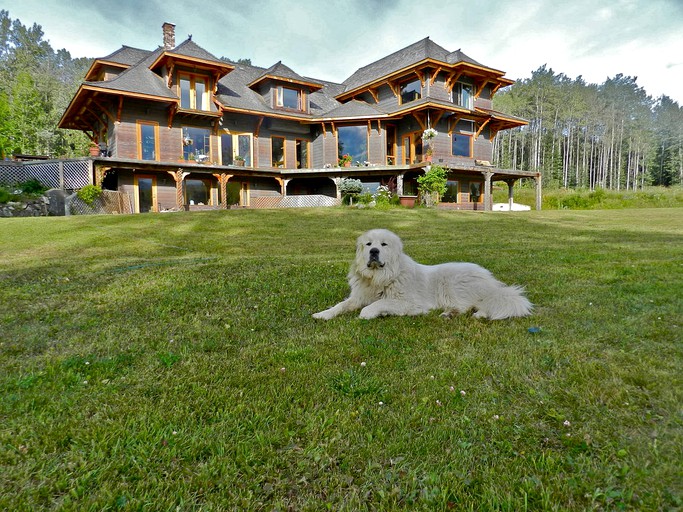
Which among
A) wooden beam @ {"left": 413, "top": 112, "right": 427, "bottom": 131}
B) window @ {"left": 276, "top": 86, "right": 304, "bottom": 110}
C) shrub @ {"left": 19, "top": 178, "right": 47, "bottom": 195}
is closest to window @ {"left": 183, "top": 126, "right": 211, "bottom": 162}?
A: window @ {"left": 276, "top": 86, "right": 304, "bottom": 110}

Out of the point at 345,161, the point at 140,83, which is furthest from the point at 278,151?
the point at 140,83

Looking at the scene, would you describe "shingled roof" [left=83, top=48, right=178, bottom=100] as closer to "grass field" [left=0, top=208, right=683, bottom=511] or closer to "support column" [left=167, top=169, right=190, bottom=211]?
"support column" [left=167, top=169, right=190, bottom=211]

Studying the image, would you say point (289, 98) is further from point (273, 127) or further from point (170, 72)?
point (170, 72)

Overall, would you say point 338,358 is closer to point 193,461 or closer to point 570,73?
point 193,461

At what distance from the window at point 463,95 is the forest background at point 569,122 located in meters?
32.8

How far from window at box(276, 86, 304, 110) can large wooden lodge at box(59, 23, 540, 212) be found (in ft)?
0.22

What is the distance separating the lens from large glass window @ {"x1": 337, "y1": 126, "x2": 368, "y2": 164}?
969 inches

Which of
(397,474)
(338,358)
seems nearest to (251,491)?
(397,474)

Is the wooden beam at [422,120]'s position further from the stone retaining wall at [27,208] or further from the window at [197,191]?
the stone retaining wall at [27,208]

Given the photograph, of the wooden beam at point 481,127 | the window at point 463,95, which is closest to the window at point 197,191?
the window at point 463,95

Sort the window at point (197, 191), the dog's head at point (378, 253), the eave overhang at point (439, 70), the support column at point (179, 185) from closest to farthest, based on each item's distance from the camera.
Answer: the dog's head at point (378, 253), the support column at point (179, 185), the window at point (197, 191), the eave overhang at point (439, 70)

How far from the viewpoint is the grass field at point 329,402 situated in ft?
5.09

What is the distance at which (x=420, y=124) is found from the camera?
23.2m

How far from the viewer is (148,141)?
20844mm
